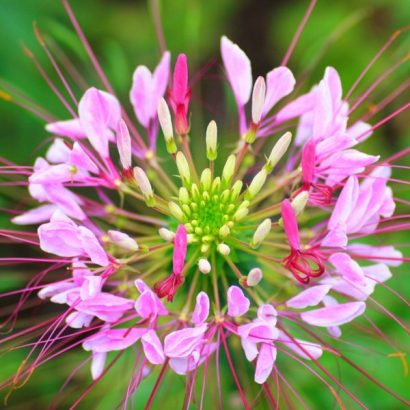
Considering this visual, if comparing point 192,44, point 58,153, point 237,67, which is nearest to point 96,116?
point 58,153

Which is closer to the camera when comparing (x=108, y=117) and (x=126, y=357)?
(x=108, y=117)

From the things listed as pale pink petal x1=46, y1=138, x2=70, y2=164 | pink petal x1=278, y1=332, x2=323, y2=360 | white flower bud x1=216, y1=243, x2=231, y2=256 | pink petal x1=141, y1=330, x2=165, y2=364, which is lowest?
pink petal x1=141, y1=330, x2=165, y2=364

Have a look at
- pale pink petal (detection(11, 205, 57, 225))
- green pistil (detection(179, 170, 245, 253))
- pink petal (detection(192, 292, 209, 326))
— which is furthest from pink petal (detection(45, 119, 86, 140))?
pink petal (detection(192, 292, 209, 326))

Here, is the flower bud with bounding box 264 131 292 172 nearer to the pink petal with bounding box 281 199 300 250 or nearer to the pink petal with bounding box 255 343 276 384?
the pink petal with bounding box 281 199 300 250

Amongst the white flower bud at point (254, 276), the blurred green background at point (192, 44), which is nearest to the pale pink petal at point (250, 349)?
the white flower bud at point (254, 276)

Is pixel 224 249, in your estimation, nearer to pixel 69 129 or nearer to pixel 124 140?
pixel 124 140

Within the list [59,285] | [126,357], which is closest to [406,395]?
[126,357]

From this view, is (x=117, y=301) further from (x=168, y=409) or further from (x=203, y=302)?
(x=168, y=409)
